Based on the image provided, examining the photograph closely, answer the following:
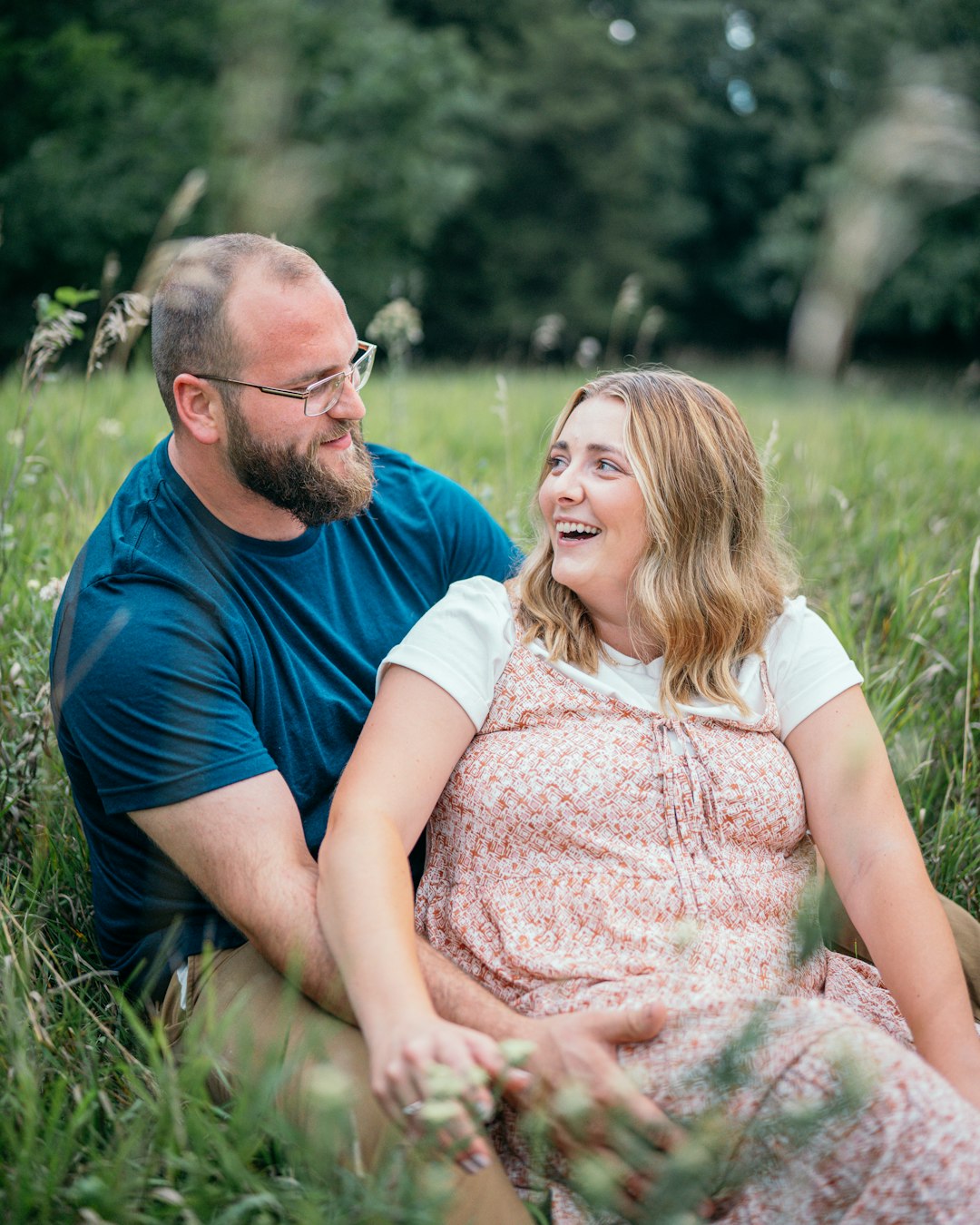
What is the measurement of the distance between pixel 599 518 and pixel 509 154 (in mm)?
20658

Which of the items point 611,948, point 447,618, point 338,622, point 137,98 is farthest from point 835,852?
point 137,98

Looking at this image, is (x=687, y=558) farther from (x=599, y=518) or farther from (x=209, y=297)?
(x=209, y=297)

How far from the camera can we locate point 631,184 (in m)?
21.6

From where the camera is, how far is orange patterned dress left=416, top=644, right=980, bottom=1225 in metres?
1.49

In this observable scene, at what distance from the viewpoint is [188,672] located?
193cm

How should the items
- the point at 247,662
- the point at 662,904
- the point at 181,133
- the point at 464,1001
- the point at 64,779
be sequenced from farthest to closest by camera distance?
the point at 181,133 → the point at 64,779 → the point at 247,662 → the point at 662,904 → the point at 464,1001

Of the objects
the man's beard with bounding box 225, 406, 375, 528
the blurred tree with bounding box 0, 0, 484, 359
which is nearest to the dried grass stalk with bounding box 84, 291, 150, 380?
the man's beard with bounding box 225, 406, 375, 528

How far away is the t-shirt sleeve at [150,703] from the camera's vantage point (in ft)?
6.12

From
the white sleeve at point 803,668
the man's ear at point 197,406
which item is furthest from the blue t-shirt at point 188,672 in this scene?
the white sleeve at point 803,668

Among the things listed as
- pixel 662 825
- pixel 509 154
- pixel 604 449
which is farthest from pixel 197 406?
pixel 509 154

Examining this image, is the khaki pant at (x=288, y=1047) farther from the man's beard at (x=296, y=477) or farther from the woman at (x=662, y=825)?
the man's beard at (x=296, y=477)

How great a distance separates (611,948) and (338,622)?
879 mm

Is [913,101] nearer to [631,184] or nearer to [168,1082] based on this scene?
[168,1082]

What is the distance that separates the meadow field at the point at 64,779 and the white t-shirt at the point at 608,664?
1.59 ft
